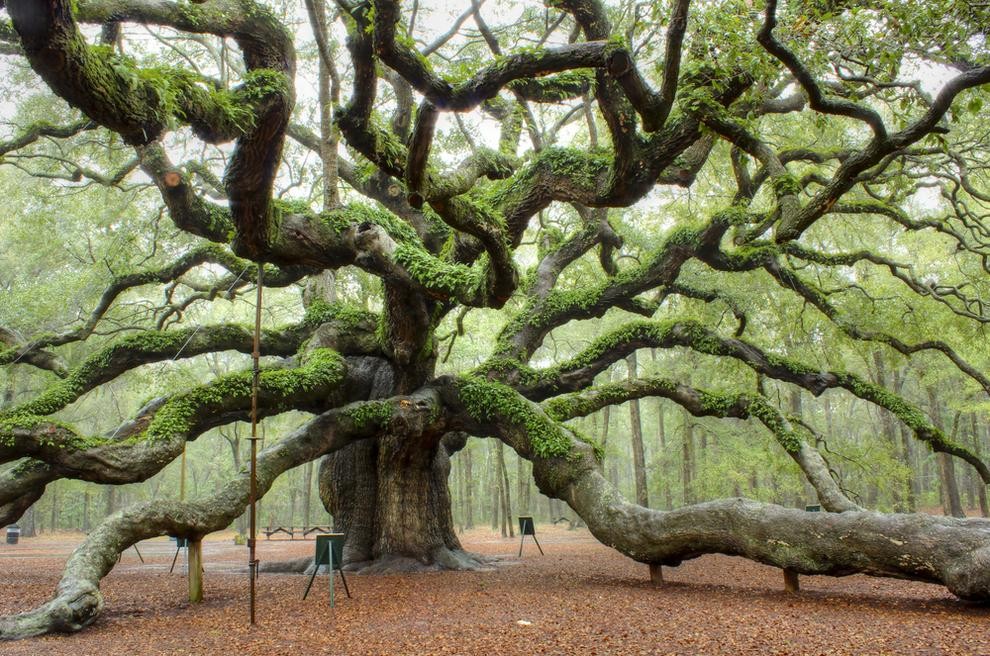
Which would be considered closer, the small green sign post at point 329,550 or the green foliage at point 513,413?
the small green sign post at point 329,550

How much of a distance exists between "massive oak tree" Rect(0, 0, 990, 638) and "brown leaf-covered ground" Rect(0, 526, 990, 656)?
1.79ft

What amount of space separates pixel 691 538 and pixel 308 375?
18.3 feet

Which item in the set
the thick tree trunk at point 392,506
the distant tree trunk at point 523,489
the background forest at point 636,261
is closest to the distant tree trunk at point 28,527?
the background forest at point 636,261

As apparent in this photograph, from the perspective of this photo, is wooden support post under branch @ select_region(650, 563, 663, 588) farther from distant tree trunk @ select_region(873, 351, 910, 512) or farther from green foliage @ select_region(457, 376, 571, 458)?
distant tree trunk @ select_region(873, 351, 910, 512)

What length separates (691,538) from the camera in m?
6.76

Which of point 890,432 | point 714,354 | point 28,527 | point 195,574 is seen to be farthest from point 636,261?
point 28,527

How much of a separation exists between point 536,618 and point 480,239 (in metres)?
3.71

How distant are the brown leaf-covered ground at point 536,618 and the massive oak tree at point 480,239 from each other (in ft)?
1.79

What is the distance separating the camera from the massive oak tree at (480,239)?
496 centimetres

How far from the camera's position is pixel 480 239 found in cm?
→ 614

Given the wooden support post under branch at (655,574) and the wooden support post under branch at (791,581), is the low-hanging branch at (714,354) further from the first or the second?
the wooden support post under branch at (791,581)

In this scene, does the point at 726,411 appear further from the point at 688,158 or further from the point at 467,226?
the point at 467,226

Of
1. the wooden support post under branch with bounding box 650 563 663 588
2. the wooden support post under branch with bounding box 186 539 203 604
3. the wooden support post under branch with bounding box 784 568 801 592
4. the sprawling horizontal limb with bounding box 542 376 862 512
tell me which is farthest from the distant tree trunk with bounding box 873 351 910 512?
the wooden support post under branch with bounding box 186 539 203 604

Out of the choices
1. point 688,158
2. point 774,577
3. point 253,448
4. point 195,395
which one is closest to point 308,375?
point 195,395
